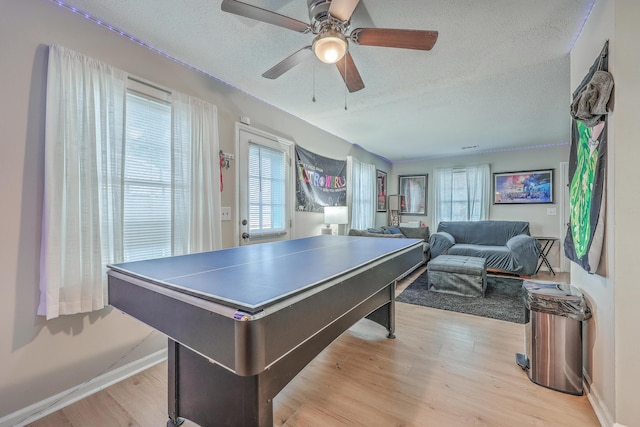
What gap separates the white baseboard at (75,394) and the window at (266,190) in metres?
1.47

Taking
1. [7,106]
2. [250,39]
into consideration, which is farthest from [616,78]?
[7,106]

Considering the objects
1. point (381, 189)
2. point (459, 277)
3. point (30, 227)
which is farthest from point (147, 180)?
point (381, 189)

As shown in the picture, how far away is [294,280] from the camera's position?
3.50ft

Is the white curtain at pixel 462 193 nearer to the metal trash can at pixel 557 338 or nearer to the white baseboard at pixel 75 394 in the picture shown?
the metal trash can at pixel 557 338

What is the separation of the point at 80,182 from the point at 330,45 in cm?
175

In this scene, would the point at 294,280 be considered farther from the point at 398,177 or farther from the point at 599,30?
the point at 398,177

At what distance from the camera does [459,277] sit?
3559 millimetres

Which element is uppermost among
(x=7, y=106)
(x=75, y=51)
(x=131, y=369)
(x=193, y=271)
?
(x=75, y=51)

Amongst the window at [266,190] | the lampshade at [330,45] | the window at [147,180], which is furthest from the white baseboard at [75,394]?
the lampshade at [330,45]

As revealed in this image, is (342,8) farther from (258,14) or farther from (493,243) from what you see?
(493,243)

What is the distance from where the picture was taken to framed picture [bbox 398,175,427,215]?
21.4 feet

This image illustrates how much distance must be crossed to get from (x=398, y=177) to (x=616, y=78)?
18.2 ft

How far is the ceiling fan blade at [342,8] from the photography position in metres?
1.33

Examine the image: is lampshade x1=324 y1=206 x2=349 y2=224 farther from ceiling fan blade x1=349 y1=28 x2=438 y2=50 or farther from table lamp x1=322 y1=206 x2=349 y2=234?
ceiling fan blade x1=349 y1=28 x2=438 y2=50
